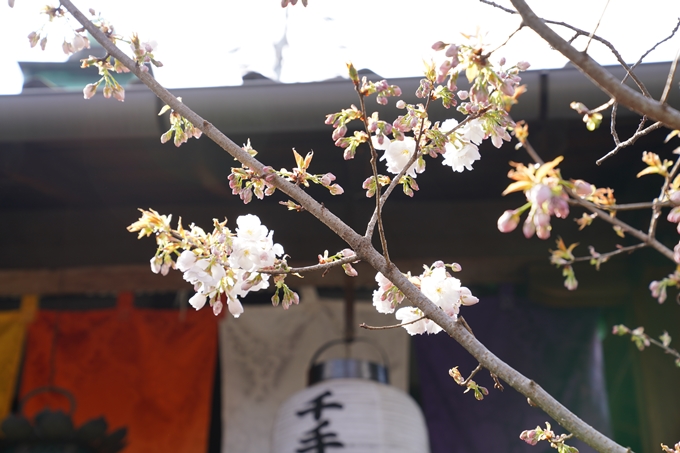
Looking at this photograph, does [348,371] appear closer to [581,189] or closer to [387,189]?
[387,189]

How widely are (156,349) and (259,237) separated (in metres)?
2.68

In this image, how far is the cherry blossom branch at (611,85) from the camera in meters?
0.81

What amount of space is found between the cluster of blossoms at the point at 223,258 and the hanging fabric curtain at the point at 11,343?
275 cm

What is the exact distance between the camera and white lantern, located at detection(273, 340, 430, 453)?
2543 mm

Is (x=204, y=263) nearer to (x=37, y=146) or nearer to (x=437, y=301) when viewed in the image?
(x=437, y=301)

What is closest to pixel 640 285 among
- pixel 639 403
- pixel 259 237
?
pixel 639 403

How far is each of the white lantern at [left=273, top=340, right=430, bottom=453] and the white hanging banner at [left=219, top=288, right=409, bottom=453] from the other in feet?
2.33

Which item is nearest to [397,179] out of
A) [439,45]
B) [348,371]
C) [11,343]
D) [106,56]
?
[439,45]

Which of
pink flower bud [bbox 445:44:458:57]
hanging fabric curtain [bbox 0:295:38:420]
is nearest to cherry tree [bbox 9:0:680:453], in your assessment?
pink flower bud [bbox 445:44:458:57]

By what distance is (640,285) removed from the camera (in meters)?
3.11

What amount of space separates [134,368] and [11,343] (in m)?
0.68

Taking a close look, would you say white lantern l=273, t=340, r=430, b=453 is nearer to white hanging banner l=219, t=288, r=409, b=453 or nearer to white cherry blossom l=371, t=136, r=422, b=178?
white hanging banner l=219, t=288, r=409, b=453

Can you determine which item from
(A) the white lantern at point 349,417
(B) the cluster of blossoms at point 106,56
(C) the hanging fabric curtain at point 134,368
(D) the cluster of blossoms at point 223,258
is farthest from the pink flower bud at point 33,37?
(C) the hanging fabric curtain at point 134,368

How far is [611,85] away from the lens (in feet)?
2.66
